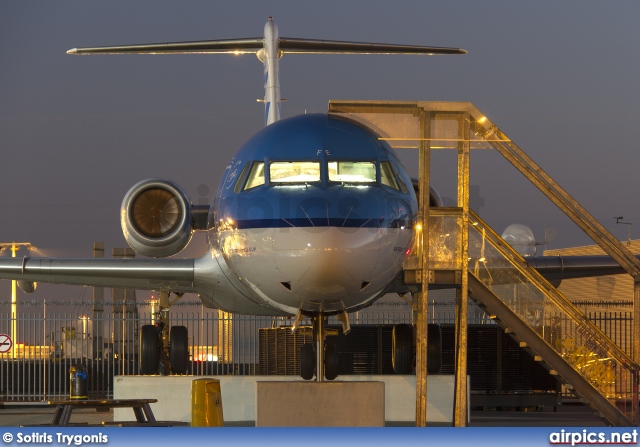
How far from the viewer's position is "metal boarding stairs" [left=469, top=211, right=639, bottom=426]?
627 inches

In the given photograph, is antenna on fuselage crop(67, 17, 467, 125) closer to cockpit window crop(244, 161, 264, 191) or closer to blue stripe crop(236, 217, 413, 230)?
cockpit window crop(244, 161, 264, 191)

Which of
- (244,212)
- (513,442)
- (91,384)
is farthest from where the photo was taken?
(91,384)

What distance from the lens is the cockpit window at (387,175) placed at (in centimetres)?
1447

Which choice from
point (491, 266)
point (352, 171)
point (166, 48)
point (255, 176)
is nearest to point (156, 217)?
point (166, 48)

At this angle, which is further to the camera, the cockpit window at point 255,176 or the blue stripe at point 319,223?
the cockpit window at point 255,176

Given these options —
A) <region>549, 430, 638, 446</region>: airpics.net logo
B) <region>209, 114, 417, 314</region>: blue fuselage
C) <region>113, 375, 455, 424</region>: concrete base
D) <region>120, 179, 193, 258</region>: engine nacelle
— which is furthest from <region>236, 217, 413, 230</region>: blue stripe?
<region>549, 430, 638, 446</region>: airpics.net logo

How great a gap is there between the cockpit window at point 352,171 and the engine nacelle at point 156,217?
5538 mm

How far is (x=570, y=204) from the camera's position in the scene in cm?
1580

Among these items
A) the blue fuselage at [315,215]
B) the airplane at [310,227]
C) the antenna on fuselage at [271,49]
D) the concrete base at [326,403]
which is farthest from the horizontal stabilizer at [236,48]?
the concrete base at [326,403]

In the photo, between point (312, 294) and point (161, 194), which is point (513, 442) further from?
point (161, 194)

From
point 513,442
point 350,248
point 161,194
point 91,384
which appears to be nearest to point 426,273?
point 350,248

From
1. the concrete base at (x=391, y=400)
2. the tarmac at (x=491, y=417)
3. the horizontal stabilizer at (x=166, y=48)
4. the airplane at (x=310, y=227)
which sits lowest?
the tarmac at (x=491, y=417)

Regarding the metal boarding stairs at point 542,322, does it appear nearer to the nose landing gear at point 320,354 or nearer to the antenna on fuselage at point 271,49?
the nose landing gear at point 320,354

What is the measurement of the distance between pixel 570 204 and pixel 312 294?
4300mm
